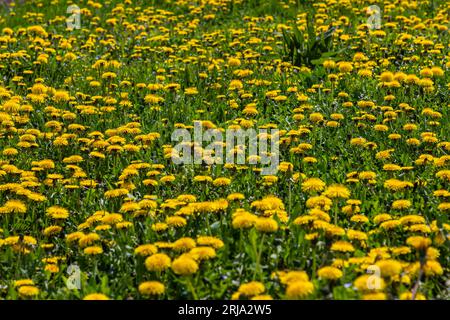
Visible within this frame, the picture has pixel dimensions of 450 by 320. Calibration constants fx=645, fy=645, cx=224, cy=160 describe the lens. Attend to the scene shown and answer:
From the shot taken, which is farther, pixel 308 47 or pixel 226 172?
pixel 308 47

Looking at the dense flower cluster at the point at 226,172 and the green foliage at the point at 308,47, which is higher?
the green foliage at the point at 308,47

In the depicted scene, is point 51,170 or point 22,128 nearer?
point 51,170

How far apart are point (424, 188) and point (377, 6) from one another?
5718 mm

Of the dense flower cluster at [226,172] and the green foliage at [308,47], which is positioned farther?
the green foliage at [308,47]

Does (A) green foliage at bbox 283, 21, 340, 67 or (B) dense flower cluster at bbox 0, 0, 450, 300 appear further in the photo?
(A) green foliage at bbox 283, 21, 340, 67

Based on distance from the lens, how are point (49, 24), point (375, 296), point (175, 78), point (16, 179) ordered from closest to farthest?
point (375, 296)
point (16, 179)
point (175, 78)
point (49, 24)

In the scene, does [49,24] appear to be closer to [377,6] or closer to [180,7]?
[180,7]

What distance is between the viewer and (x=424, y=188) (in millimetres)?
4754

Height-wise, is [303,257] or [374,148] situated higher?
[374,148]

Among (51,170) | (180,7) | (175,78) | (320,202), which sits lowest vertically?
(320,202)

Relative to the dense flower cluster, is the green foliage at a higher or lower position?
higher

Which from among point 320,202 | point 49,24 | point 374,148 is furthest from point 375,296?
point 49,24

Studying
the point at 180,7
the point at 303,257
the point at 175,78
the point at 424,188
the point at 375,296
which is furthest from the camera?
the point at 180,7

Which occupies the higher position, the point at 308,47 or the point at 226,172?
the point at 308,47
